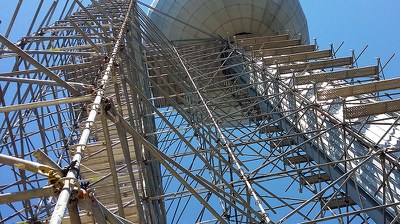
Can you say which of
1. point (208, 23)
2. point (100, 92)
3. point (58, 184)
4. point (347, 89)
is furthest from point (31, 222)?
point (208, 23)

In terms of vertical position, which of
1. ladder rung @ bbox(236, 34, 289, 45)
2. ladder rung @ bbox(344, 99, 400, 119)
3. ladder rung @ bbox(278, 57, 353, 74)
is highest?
ladder rung @ bbox(236, 34, 289, 45)

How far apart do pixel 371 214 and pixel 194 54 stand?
655 inches

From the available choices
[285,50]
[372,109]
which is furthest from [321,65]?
[372,109]

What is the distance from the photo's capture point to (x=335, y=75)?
16.8 m

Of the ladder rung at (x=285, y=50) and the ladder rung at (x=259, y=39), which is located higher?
the ladder rung at (x=259, y=39)

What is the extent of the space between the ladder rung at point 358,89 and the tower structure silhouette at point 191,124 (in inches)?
1.2

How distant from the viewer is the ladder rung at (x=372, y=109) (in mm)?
12383

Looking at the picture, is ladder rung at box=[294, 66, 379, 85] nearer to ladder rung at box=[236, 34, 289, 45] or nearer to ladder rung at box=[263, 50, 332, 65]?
ladder rung at box=[263, 50, 332, 65]

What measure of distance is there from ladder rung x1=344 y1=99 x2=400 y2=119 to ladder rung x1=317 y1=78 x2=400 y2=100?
1447mm

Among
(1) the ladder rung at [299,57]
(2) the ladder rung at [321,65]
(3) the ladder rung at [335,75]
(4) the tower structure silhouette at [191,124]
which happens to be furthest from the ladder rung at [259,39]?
(3) the ladder rung at [335,75]

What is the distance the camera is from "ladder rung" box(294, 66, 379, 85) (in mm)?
16453

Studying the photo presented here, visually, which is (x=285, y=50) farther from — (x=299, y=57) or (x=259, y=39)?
(x=259, y=39)

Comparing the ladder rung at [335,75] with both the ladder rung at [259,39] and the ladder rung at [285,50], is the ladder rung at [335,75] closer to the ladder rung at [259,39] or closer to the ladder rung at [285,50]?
the ladder rung at [285,50]

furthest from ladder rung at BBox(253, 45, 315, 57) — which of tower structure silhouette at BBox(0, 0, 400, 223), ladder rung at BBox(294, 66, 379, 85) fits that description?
ladder rung at BBox(294, 66, 379, 85)
